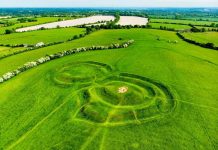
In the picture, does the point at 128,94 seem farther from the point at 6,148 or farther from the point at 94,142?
the point at 6,148

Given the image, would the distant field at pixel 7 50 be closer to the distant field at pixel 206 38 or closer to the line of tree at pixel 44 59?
the line of tree at pixel 44 59

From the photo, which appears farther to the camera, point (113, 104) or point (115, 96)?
point (115, 96)

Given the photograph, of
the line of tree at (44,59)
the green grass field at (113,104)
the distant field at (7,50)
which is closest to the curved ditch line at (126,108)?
the green grass field at (113,104)

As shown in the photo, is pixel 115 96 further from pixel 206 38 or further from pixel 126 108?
pixel 206 38

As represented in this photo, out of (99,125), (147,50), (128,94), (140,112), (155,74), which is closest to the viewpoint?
(99,125)

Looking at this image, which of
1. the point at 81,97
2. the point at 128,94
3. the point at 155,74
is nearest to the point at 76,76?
the point at 81,97

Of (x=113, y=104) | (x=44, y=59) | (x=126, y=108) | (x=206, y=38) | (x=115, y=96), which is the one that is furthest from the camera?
(x=206, y=38)

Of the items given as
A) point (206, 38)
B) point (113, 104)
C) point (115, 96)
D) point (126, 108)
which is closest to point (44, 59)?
point (115, 96)

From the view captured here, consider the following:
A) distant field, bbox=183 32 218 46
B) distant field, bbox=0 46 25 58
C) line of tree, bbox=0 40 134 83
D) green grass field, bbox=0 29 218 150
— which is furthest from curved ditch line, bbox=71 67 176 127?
distant field, bbox=183 32 218 46
